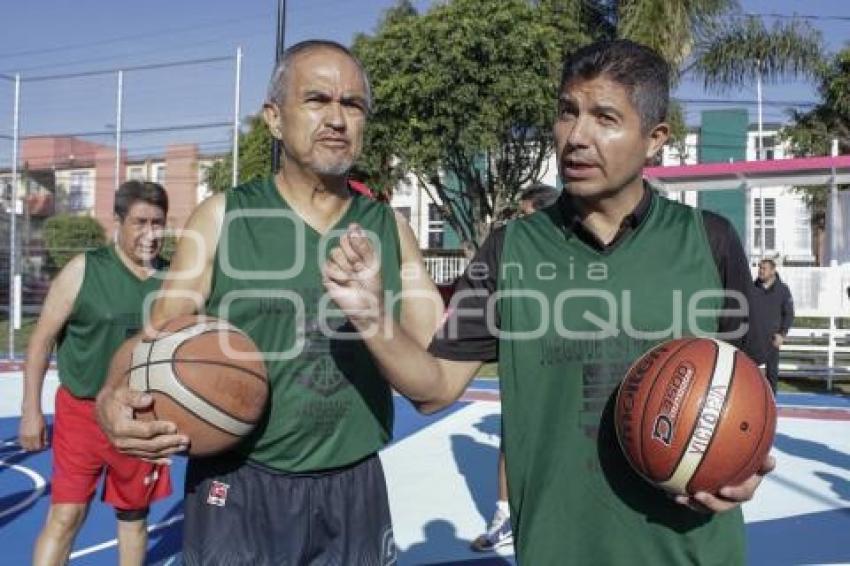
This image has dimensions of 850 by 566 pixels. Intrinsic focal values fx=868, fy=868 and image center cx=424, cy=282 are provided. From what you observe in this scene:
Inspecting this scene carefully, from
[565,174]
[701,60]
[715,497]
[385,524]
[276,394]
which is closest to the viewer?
[715,497]

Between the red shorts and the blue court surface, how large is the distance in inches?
29.3

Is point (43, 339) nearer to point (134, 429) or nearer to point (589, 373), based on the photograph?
point (134, 429)

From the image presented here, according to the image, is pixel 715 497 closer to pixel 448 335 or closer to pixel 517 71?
pixel 448 335

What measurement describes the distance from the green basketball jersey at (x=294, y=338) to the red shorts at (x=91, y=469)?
5.96 feet

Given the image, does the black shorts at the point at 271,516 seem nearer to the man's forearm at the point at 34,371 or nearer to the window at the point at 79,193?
the man's forearm at the point at 34,371

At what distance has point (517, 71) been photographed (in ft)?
58.9

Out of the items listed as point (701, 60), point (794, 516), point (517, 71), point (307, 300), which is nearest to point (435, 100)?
point (517, 71)

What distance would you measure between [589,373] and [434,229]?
1188 inches

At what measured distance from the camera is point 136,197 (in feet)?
14.9

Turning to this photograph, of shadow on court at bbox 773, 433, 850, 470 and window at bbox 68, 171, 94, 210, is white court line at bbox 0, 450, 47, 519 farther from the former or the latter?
window at bbox 68, 171, 94, 210

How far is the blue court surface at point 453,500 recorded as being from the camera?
197 inches

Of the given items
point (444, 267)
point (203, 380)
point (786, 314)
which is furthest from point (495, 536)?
point (444, 267)

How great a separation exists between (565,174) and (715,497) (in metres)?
0.82

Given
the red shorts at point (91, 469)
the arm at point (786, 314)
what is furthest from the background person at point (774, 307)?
the red shorts at point (91, 469)
